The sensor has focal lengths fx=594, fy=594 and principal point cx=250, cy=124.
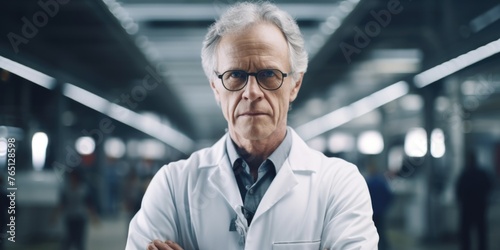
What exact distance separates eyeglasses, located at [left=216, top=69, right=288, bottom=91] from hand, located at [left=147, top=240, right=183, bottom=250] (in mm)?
442

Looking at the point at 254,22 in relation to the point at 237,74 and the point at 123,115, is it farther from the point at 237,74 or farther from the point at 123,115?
the point at 123,115

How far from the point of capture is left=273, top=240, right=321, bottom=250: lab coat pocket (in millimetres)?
1573

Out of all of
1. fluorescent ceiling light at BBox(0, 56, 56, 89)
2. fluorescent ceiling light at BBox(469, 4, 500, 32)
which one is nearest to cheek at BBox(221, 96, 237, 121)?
fluorescent ceiling light at BBox(0, 56, 56, 89)

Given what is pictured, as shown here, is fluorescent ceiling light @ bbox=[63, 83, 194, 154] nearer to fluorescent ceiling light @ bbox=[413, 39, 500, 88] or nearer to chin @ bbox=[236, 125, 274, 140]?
fluorescent ceiling light @ bbox=[413, 39, 500, 88]

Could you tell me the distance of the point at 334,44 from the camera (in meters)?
6.71

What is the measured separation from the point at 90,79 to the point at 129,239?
5.79 m

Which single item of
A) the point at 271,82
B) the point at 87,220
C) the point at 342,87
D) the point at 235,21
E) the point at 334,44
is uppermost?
the point at 334,44

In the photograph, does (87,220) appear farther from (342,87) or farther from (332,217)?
(332,217)

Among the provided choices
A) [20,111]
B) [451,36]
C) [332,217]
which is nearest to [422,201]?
[451,36]

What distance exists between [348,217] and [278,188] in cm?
21

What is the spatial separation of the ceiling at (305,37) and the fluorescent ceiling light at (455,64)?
66 millimetres

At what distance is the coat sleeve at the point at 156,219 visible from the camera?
164 centimetres

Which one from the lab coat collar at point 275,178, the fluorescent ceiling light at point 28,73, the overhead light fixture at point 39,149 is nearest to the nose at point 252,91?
the lab coat collar at point 275,178

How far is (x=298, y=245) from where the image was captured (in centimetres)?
157
